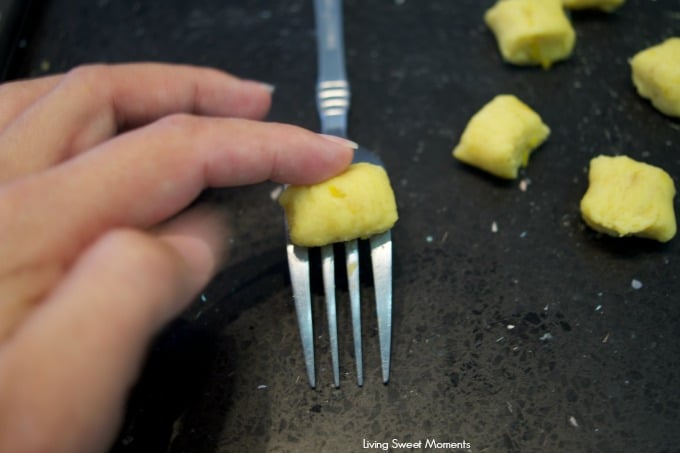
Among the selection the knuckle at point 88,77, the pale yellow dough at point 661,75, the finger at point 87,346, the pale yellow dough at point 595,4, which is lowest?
the pale yellow dough at point 661,75

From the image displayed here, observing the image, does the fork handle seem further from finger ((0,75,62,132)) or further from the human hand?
finger ((0,75,62,132))

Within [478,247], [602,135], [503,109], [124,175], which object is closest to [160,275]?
[124,175]

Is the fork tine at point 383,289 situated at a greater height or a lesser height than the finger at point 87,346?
lesser

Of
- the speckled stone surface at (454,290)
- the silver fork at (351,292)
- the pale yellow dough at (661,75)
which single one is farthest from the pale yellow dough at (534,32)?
the silver fork at (351,292)

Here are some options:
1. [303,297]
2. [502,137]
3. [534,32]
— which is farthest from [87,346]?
[534,32]

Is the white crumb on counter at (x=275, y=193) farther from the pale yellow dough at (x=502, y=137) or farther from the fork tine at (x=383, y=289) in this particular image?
the pale yellow dough at (x=502, y=137)

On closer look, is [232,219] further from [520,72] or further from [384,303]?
[520,72]
